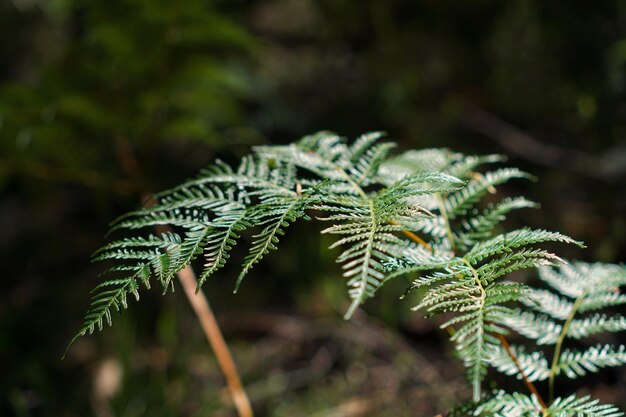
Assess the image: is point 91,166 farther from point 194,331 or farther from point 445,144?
point 445,144

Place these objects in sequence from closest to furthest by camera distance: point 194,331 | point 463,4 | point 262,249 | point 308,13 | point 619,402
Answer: point 262,249
point 619,402
point 194,331
point 463,4
point 308,13

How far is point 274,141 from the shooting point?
3068 mm

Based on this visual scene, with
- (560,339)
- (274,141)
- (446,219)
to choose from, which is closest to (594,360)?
(560,339)

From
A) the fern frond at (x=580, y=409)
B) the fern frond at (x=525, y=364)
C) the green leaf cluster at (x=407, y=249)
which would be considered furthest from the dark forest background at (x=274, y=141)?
the fern frond at (x=580, y=409)

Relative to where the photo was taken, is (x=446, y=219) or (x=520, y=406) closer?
(x=520, y=406)

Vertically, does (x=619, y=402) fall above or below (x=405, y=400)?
below

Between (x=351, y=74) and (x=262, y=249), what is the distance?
2.67m

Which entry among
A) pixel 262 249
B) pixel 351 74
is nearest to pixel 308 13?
pixel 351 74

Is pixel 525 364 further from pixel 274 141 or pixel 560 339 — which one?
pixel 274 141

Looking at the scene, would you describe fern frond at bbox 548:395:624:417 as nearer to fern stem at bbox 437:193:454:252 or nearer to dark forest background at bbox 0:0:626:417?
fern stem at bbox 437:193:454:252

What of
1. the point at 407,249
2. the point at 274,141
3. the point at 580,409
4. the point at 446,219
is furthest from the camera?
the point at 274,141

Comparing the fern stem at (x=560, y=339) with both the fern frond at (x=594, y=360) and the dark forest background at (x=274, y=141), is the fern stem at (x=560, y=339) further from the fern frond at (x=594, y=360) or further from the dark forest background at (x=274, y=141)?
the dark forest background at (x=274, y=141)

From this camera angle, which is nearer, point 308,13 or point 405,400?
point 405,400

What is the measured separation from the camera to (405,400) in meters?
1.80
